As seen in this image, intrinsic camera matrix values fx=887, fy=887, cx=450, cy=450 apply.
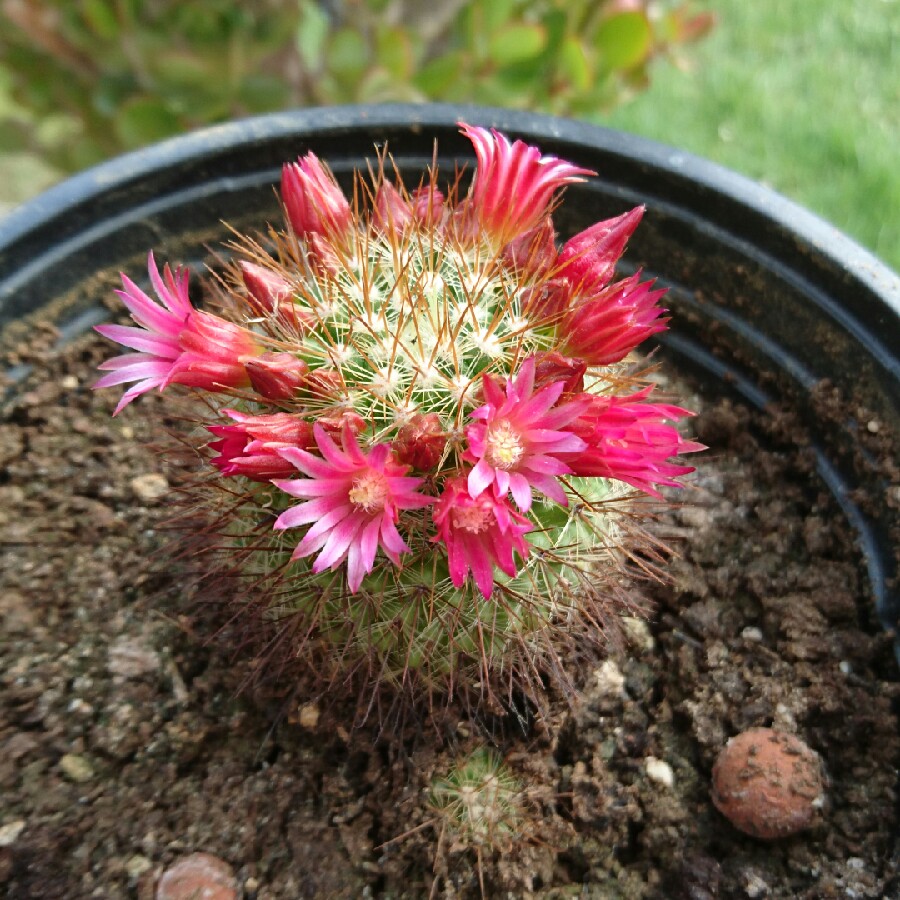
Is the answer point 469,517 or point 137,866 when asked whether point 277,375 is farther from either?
point 137,866

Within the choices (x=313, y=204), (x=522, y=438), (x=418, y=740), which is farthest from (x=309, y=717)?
(x=313, y=204)

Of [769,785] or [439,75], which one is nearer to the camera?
[769,785]

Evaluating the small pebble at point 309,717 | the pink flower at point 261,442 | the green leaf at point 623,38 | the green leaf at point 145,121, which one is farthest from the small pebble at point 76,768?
the green leaf at point 623,38

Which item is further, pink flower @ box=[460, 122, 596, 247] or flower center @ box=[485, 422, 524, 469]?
pink flower @ box=[460, 122, 596, 247]

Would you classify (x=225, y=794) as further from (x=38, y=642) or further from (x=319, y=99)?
(x=319, y=99)

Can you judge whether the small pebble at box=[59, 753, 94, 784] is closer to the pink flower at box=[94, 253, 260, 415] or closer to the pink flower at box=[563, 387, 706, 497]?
the pink flower at box=[94, 253, 260, 415]

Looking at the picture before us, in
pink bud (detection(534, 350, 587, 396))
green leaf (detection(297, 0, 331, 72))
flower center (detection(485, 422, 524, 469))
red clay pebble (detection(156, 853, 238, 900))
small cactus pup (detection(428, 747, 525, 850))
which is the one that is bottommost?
red clay pebble (detection(156, 853, 238, 900))

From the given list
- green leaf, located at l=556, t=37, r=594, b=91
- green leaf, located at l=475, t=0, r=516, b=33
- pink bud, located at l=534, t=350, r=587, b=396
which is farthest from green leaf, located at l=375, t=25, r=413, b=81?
pink bud, located at l=534, t=350, r=587, b=396

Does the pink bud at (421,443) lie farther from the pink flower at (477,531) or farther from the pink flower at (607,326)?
the pink flower at (607,326)
